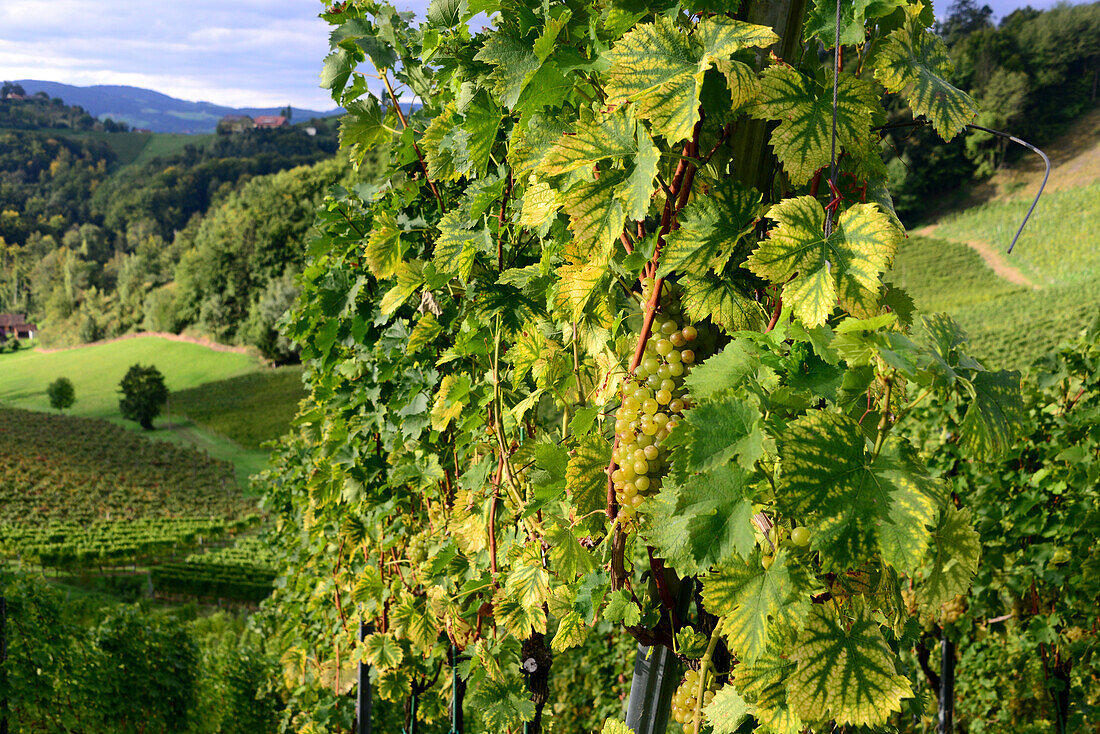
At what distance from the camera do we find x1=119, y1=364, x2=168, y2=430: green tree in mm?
38688

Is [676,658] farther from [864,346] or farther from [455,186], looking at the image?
[455,186]

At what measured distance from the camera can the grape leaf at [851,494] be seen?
62cm

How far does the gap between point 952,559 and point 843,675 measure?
206 millimetres

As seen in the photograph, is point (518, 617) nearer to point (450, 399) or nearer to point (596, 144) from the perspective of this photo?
point (450, 399)

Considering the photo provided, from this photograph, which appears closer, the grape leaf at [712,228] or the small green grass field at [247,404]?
the grape leaf at [712,228]

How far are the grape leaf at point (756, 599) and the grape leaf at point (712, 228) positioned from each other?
0.37m

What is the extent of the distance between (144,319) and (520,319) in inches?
2954

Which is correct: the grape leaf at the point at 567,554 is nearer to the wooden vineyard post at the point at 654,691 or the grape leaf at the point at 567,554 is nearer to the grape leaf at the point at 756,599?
the wooden vineyard post at the point at 654,691

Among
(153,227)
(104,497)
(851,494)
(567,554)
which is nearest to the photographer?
(851,494)

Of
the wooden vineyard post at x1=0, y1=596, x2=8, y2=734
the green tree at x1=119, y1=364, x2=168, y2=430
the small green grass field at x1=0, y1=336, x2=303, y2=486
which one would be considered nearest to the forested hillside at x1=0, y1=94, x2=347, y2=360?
the small green grass field at x1=0, y1=336, x2=303, y2=486

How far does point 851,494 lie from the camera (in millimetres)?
652

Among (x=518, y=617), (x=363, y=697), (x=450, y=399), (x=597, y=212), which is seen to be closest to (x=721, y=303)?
(x=597, y=212)

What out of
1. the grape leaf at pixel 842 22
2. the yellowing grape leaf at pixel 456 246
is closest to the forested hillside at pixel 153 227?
the yellowing grape leaf at pixel 456 246

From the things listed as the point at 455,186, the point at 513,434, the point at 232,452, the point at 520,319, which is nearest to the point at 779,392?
the point at 520,319
